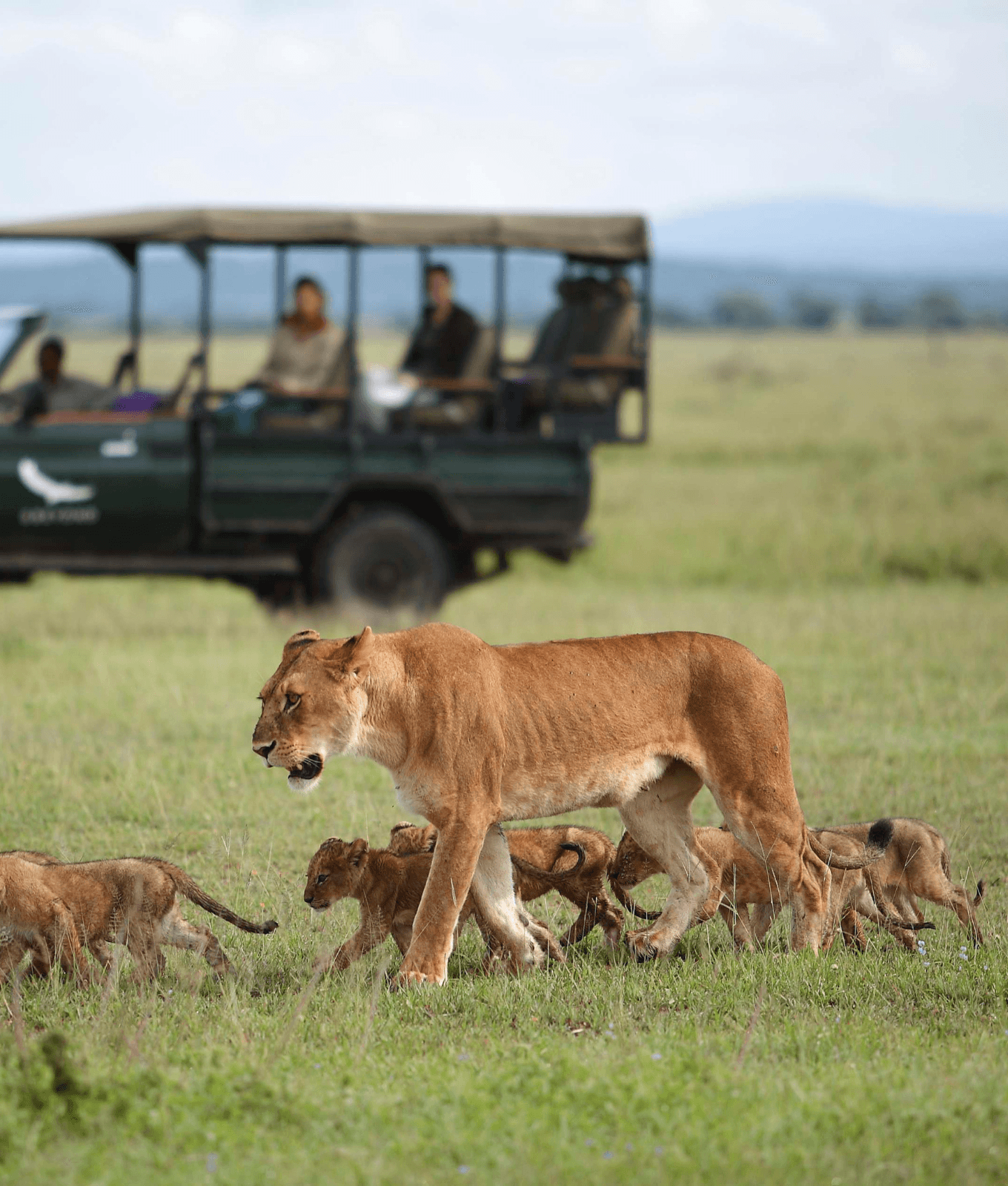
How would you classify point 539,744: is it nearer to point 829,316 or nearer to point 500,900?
point 500,900

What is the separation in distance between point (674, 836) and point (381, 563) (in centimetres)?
702

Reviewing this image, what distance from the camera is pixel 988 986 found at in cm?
526

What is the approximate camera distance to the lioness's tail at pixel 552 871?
565 centimetres

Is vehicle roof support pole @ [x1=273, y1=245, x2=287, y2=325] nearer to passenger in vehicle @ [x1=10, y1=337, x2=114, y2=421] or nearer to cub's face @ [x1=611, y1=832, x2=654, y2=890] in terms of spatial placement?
passenger in vehicle @ [x1=10, y1=337, x2=114, y2=421]

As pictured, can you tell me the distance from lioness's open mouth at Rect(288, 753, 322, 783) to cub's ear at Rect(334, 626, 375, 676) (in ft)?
0.97

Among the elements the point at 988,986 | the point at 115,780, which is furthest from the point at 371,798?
the point at 988,986

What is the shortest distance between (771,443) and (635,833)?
24599 mm

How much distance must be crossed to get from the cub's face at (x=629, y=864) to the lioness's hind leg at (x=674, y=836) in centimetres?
18

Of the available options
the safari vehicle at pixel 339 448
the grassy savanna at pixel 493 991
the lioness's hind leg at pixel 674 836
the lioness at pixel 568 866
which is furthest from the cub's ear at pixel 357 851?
the safari vehicle at pixel 339 448

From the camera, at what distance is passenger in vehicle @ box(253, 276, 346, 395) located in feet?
39.5

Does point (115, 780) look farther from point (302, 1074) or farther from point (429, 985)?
point (302, 1074)

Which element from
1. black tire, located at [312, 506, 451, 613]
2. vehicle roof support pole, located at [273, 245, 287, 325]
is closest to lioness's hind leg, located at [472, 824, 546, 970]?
black tire, located at [312, 506, 451, 613]

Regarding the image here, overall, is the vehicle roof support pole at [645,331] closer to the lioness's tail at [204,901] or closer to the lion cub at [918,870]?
the lion cub at [918,870]

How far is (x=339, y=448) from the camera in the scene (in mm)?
12008
